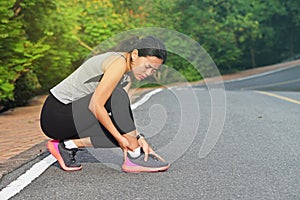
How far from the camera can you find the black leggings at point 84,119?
5.38 metres

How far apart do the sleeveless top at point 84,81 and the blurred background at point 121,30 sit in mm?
5981

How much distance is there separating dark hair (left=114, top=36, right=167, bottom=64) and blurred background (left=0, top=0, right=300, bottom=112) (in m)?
6.32

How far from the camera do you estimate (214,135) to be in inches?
311

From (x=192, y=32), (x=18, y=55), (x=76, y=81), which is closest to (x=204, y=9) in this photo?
(x=192, y=32)

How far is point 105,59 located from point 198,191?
4.81ft

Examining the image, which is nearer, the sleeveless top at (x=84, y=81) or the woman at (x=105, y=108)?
the woman at (x=105, y=108)

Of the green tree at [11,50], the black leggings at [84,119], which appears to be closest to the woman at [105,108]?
the black leggings at [84,119]

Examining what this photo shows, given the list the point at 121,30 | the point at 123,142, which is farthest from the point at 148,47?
the point at 121,30

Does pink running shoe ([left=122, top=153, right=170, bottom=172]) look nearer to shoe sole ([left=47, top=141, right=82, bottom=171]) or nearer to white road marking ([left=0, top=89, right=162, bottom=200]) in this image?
shoe sole ([left=47, top=141, right=82, bottom=171])

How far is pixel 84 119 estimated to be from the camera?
5.47 metres

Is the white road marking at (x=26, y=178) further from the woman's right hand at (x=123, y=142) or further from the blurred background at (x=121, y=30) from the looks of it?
the blurred background at (x=121, y=30)

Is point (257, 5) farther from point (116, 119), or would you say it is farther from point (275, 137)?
point (116, 119)

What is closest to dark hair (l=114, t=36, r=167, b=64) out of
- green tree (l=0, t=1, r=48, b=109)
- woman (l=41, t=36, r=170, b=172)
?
woman (l=41, t=36, r=170, b=172)

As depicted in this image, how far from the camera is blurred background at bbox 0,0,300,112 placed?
12.3 m
